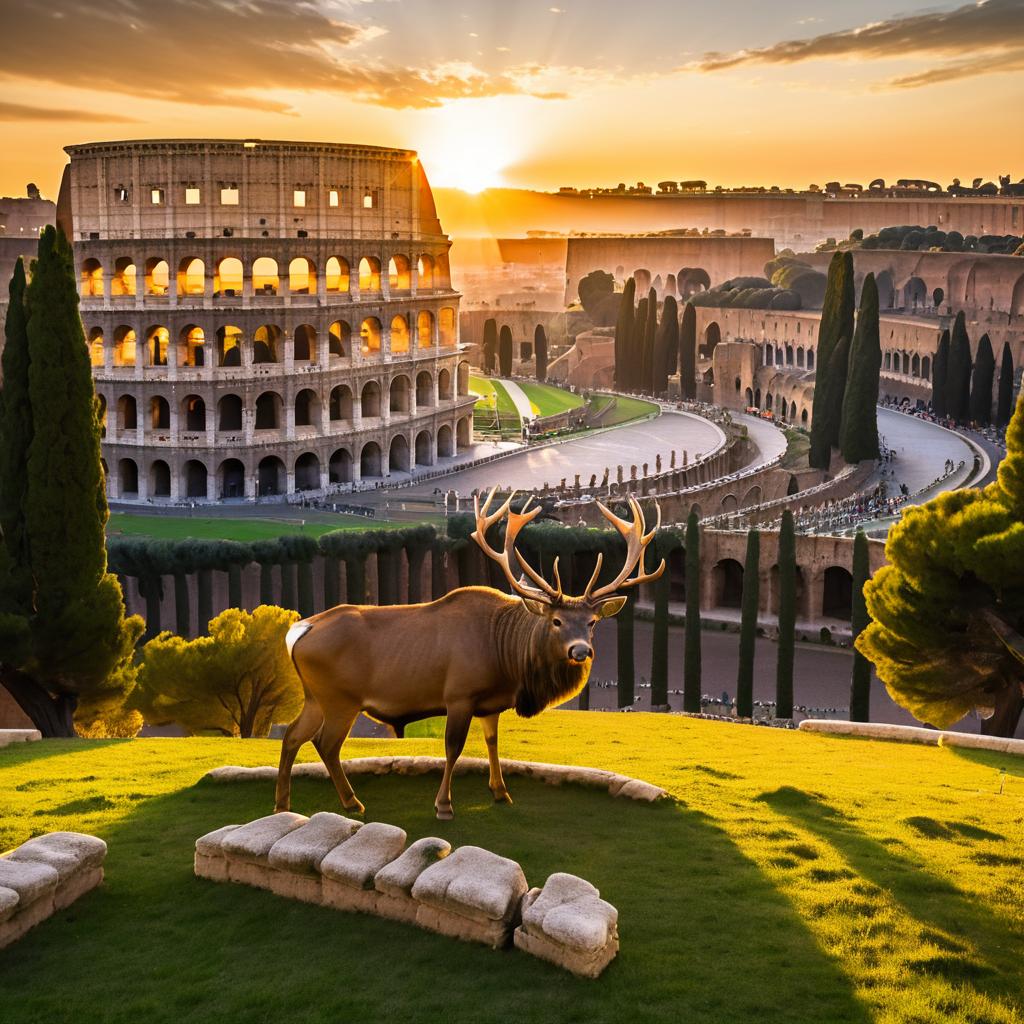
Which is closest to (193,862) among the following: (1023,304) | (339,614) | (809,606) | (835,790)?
(339,614)

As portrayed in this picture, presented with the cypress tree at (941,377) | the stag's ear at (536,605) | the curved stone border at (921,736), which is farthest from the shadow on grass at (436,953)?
the cypress tree at (941,377)

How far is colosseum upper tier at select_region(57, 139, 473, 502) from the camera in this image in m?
50.2

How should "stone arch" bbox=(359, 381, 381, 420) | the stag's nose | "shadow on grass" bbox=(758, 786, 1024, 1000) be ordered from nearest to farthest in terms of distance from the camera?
"shadow on grass" bbox=(758, 786, 1024, 1000) → the stag's nose → "stone arch" bbox=(359, 381, 381, 420)

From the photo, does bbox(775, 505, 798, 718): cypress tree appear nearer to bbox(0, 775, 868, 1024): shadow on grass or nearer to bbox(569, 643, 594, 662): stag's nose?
bbox(0, 775, 868, 1024): shadow on grass

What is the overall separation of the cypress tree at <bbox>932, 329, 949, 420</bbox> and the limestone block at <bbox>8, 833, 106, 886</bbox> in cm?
5464

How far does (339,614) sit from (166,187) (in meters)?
43.2

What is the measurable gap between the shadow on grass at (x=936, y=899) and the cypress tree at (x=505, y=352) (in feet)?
259

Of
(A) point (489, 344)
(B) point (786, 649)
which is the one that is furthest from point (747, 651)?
(A) point (489, 344)

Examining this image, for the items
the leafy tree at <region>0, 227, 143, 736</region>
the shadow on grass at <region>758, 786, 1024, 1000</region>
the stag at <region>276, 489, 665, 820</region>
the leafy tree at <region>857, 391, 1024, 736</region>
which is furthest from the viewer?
the leafy tree at <region>0, 227, 143, 736</region>

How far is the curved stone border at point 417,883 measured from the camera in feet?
26.5

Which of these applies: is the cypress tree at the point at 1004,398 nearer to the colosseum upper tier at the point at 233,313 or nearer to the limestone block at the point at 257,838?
the colosseum upper tier at the point at 233,313

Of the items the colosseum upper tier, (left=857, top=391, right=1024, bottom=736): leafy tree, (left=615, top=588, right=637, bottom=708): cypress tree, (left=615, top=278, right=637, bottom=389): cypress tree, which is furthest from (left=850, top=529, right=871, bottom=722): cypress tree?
(left=615, top=278, right=637, bottom=389): cypress tree

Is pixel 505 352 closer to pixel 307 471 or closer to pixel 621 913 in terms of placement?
pixel 307 471

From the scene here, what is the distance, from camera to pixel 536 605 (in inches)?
416
